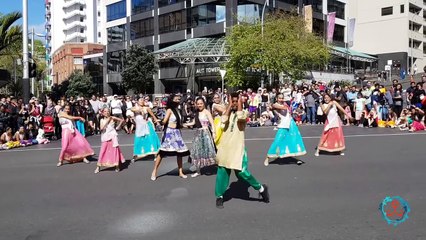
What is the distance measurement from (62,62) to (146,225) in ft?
327

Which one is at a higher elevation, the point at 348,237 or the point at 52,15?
the point at 52,15

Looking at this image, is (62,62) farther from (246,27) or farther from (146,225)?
(146,225)

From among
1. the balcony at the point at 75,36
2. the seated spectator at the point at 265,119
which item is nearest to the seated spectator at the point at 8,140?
the seated spectator at the point at 265,119

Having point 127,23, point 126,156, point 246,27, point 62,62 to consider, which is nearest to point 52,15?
point 62,62

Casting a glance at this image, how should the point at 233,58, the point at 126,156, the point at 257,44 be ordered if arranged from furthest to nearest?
the point at 233,58 < the point at 257,44 < the point at 126,156

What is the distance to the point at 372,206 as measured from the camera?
639cm

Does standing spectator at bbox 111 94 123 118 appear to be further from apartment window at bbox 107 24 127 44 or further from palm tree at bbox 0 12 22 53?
apartment window at bbox 107 24 127 44

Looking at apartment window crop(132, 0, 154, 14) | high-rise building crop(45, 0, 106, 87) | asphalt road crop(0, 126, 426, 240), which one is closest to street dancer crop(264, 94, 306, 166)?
asphalt road crop(0, 126, 426, 240)

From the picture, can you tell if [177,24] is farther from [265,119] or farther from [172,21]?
[265,119]

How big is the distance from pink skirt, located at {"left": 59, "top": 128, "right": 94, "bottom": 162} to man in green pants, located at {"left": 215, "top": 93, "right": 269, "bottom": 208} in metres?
5.76

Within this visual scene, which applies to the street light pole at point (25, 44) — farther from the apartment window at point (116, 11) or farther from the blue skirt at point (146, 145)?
the apartment window at point (116, 11)

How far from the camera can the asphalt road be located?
545 cm

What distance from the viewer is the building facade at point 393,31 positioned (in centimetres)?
6562

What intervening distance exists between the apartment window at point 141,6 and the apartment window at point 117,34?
346 cm
